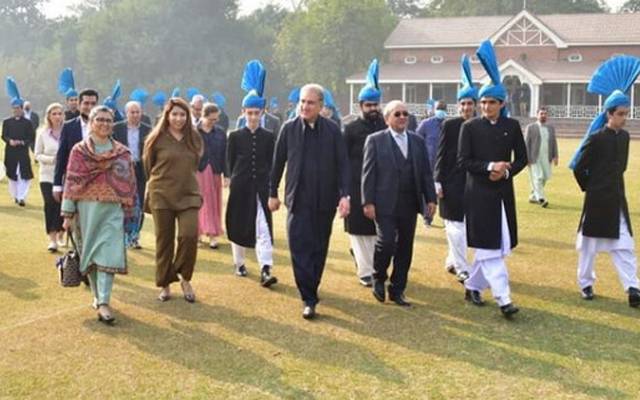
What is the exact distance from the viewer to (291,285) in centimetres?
757

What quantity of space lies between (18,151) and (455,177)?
9020mm

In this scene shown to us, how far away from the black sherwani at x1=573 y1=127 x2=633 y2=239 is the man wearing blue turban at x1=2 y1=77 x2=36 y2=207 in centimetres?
1008

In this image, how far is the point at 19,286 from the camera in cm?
750

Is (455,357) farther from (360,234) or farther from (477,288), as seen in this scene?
(360,234)

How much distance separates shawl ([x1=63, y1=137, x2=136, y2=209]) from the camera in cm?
620

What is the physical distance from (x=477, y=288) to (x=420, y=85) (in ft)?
151

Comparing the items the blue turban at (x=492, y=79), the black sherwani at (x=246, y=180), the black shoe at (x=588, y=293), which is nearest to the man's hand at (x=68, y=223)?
the black sherwani at (x=246, y=180)

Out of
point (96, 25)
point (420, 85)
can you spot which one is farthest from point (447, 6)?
point (96, 25)

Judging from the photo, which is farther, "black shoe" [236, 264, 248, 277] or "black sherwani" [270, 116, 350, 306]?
"black shoe" [236, 264, 248, 277]

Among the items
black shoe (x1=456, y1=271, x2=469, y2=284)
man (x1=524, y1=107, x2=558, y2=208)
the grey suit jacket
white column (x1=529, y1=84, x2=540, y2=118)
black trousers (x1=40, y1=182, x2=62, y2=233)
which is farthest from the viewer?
white column (x1=529, y1=84, x2=540, y2=118)

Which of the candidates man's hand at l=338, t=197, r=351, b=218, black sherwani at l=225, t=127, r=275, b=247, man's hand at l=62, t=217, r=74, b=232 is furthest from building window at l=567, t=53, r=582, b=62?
man's hand at l=62, t=217, r=74, b=232

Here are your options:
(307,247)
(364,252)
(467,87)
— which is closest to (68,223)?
(307,247)

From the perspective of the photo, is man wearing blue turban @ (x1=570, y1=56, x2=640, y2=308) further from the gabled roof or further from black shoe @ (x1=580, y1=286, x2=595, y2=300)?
the gabled roof

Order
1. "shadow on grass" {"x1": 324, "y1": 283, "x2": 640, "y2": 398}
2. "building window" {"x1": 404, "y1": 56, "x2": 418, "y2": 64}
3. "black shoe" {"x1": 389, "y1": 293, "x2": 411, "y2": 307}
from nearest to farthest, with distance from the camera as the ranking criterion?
"shadow on grass" {"x1": 324, "y1": 283, "x2": 640, "y2": 398}
"black shoe" {"x1": 389, "y1": 293, "x2": 411, "y2": 307}
"building window" {"x1": 404, "y1": 56, "x2": 418, "y2": 64}
